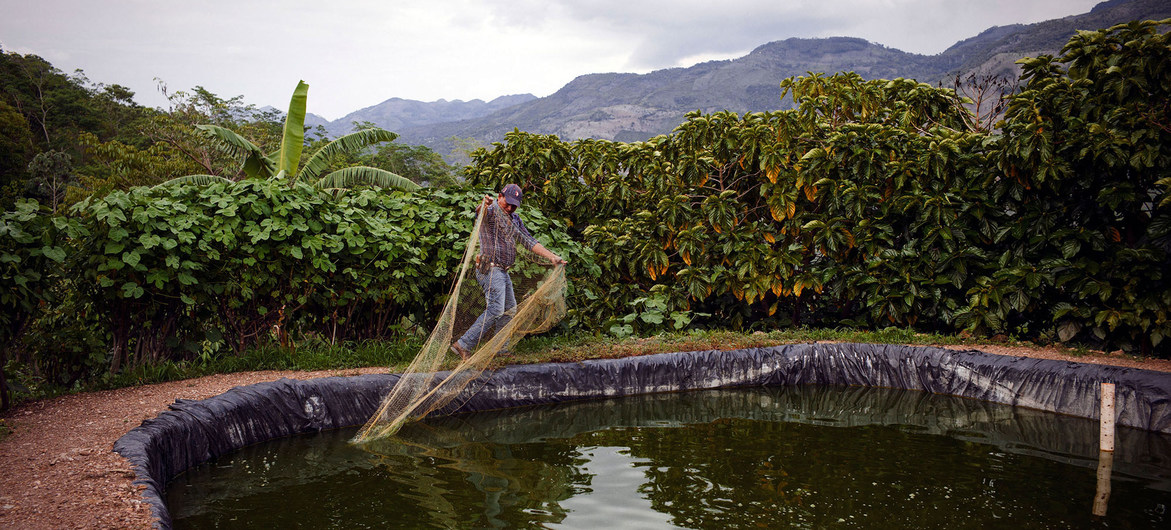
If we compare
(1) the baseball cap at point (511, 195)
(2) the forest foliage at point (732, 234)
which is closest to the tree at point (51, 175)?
(2) the forest foliage at point (732, 234)

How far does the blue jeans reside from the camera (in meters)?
5.53

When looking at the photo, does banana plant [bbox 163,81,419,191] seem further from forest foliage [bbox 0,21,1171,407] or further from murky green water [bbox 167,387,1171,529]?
murky green water [bbox 167,387,1171,529]

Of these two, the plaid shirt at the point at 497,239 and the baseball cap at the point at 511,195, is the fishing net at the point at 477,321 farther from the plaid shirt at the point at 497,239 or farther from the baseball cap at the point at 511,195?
the baseball cap at the point at 511,195

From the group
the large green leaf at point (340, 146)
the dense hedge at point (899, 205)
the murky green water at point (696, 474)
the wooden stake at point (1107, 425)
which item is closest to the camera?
the murky green water at point (696, 474)

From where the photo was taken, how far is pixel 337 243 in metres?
6.31

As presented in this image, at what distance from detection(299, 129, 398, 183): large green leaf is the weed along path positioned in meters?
7.56

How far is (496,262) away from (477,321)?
55 cm

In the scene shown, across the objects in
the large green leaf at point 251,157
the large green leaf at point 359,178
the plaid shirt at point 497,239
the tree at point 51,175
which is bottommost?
the plaid shirt at point 497,239

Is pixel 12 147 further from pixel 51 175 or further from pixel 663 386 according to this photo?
pixel 663 386

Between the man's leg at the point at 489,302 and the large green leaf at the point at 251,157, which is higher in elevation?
the large green leaf at the point at 251,157

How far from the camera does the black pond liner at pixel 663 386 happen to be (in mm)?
4391

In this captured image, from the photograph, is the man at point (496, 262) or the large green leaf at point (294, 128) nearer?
the man at point (496, 262)

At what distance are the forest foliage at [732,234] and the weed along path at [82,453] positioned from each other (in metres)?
0.61

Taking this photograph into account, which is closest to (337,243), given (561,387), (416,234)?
(416,234)
